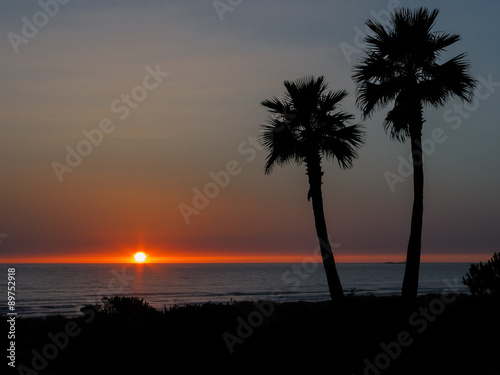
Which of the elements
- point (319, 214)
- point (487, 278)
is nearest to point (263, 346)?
point (319, 214)

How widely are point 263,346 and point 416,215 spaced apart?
440 inches

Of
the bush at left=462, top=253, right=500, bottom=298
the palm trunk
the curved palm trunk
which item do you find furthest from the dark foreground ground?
the bush at left=462, top=253, right=500, bottom=298

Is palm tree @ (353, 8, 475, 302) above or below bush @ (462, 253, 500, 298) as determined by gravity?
above

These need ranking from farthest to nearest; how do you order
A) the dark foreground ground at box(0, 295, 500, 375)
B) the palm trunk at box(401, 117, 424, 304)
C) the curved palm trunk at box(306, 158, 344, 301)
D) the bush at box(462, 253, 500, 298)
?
the bush at box(462, 253, 500, 298) → the curved palm trunk at box(306, 158, 344, 301) → the palm trunk at box(401, 117, 424, 304) → the dark foreground ground at box(0, 295, 500, 375)

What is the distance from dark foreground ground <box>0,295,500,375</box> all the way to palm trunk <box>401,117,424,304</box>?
4162 mm

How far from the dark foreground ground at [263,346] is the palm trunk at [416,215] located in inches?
164

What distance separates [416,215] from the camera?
23344mm

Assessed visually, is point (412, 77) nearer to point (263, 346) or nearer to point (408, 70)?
point (408, 70)

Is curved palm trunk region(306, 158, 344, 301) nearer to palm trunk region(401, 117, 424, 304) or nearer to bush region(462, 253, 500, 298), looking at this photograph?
palm trunk region(401, 117, 424, 304)

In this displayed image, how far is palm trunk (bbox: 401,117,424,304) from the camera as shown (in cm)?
2278

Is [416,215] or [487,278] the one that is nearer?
[416,215]

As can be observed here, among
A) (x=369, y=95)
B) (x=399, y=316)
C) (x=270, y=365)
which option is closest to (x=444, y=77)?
(x=369, y=95)

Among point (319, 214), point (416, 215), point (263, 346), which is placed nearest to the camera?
point (263, 346)

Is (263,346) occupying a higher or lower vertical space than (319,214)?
lower
